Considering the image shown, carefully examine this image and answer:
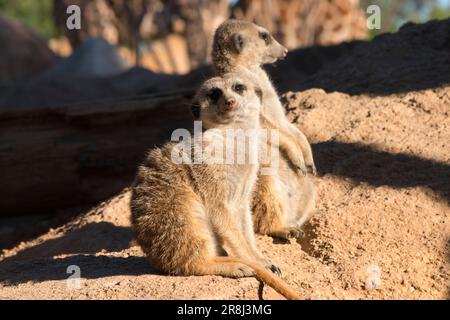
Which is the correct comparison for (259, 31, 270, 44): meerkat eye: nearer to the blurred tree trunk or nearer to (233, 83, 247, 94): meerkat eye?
(233, 83, 247, 94): meerkat eye

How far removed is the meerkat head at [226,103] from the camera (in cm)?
391

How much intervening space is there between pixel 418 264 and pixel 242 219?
0.93 metres

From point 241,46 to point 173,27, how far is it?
41.6ft

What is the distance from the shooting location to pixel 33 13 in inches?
1105

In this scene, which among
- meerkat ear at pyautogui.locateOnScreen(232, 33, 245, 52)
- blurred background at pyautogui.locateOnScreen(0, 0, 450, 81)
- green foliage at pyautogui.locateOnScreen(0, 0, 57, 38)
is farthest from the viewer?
green foliage at pyautogui.locateOnScreen(0, 0, 57, 38)

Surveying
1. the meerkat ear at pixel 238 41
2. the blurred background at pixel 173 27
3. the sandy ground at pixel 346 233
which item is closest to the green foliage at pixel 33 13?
the blurred background at pixel 173 27

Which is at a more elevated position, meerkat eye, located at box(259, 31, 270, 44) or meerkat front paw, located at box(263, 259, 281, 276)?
meerkat eye, located at box(259, 31, 270, 44)

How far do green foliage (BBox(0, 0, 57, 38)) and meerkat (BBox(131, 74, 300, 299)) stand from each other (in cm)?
2366

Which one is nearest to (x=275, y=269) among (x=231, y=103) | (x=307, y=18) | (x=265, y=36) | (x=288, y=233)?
(x=288, y=233)

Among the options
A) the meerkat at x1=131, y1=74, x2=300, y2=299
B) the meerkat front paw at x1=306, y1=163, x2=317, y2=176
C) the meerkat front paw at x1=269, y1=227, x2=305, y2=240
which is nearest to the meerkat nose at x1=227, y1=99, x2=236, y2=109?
the meerkat at x1=131, y1=74, x2=300, y2=299

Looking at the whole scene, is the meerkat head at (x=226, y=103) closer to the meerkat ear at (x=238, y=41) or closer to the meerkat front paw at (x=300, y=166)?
the meerkat front paw at (x=300, y=166)

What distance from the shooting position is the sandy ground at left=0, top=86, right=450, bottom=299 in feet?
12.1

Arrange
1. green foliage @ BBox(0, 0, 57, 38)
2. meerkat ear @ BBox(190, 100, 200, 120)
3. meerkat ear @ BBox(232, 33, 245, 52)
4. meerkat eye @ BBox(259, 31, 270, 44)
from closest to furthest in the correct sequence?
meerkat ear @ BBox(190, 100, 200, 120), meerkat ear @ BBox(232, 33, 245, 52), meerkat eye @ BBox(259, 31, 270, 44), green foliage @ BBox(0, 0, 57, 38)

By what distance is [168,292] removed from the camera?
3.46 metres
